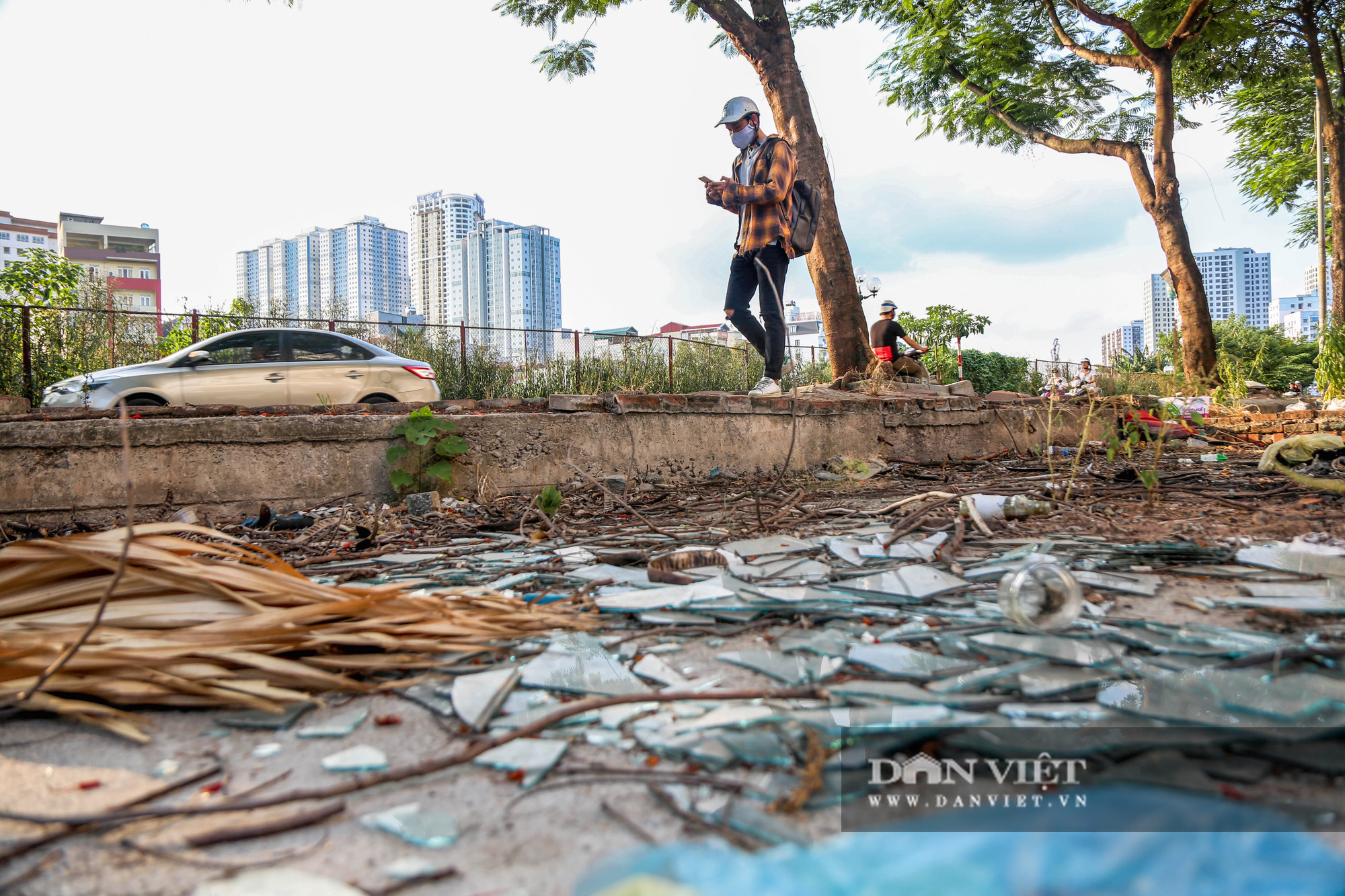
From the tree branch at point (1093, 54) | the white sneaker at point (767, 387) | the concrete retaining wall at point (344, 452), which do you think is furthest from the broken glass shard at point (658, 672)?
the tree branch at point (1093, 54)

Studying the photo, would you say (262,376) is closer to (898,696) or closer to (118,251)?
(898,696)

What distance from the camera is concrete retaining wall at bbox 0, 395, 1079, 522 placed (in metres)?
3.31

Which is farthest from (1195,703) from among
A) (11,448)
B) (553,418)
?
(11,448)

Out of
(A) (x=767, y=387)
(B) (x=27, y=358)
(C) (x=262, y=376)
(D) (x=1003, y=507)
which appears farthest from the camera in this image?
(B) (x=27, y=358)

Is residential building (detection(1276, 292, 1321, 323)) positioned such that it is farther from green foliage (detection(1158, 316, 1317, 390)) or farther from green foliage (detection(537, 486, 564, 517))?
green foliage (detection(537, 486, 564, 517))

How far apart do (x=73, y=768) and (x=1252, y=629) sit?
225 cm

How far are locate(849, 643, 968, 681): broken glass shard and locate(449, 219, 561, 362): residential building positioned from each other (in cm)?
6067

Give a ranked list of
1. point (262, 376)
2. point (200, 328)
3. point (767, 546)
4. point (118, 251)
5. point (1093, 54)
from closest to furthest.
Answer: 1. point (767, 546)
2. point (262, 376)
3. point (200, 328)
4. point (1093, 54)
5. point (118, 251)

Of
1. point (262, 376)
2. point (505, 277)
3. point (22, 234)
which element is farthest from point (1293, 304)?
point (22, 234)

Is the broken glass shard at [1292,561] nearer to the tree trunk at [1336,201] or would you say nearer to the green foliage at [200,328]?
the green foliage at [200,328]

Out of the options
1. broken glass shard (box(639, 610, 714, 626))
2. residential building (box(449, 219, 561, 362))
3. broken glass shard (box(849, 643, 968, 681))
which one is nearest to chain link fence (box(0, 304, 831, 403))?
broken glass shard (box(639, 610, 714, 626))

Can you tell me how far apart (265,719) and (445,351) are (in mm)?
10946

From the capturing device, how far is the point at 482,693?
1343 millimetres

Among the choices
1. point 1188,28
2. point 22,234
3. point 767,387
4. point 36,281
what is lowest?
point 767,387
